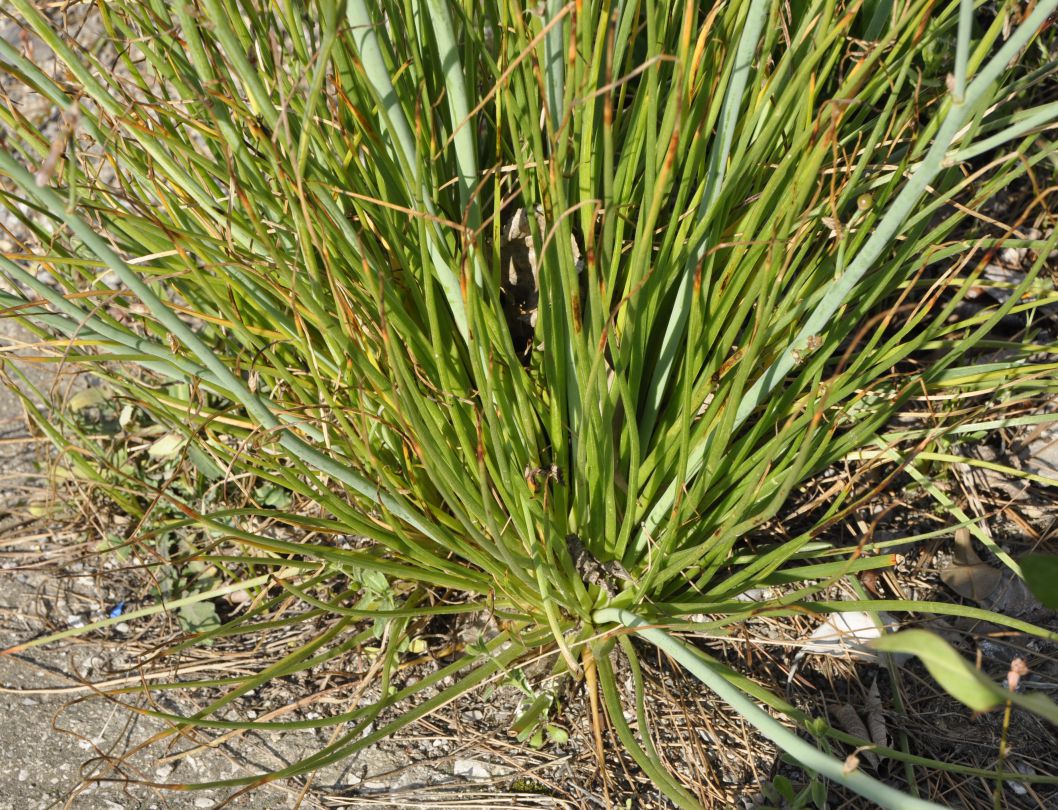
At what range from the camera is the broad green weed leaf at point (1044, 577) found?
62 centimetres

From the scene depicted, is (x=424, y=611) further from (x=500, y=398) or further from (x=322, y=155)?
(x=322, y=155)

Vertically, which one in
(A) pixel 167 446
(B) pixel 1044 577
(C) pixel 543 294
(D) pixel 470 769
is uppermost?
(C) pixel 543 294

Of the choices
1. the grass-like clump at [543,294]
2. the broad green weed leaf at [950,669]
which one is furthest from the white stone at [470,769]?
the broad green weed leaf at [950,669]

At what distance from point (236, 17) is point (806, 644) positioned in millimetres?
1045

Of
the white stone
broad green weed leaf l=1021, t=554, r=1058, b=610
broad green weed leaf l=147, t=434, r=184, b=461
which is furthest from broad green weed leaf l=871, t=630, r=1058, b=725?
broad green weed leaf l=147, t=434, r=184, b=461

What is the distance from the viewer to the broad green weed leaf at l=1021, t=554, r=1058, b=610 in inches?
24.5

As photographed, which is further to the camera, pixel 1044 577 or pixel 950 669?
pixel 1044 577

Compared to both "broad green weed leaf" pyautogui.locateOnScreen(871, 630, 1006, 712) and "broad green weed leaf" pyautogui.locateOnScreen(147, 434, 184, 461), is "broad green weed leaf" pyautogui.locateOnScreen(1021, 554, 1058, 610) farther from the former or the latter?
"broad green weed leaf" pyautogui.locateOnScreen(147, 434, 184, 461)

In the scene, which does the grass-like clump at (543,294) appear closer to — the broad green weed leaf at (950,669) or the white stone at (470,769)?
the white stone at (470,769)

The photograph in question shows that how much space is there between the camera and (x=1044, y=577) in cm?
63


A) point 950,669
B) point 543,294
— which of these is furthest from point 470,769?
point 950,669

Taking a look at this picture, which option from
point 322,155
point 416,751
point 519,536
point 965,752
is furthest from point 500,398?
point 965,752

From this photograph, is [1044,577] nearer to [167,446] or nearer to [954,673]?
[954,673]

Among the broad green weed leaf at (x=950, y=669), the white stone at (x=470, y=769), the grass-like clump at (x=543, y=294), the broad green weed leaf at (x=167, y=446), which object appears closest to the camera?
the broad green weed leaf at (x=950, y=669)
